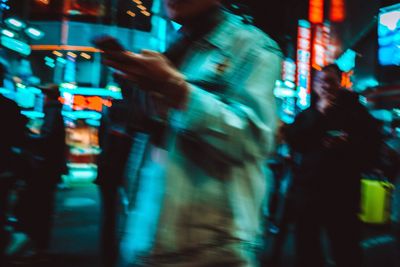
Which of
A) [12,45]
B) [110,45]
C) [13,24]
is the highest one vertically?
[13,24]

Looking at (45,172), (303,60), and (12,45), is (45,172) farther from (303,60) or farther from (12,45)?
(303,60)

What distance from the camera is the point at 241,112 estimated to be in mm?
975

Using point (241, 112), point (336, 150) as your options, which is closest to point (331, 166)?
point (336, 150)

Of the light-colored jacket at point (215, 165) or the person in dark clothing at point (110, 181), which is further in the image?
the person in dark clothing at point (110, 181)

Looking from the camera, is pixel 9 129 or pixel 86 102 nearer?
pixel 9 129

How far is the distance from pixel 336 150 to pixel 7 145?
115 inches

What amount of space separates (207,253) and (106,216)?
4227mm

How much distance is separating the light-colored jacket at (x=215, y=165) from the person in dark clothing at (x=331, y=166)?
2957mm

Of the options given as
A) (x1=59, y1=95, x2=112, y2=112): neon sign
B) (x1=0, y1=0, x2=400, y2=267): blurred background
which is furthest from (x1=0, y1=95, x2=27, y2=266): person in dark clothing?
(x1=59, y1=95, x2=112, y2=112): neon sign

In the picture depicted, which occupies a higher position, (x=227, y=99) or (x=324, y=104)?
(x=324, y=104)


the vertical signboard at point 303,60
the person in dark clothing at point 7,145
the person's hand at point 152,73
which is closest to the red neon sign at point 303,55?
the vertical signboard at point 303,60

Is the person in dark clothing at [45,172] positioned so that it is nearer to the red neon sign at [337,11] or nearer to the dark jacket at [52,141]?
the dark jacket at [52,141]

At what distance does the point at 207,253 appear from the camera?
3.28 feet

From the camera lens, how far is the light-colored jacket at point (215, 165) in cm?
96
